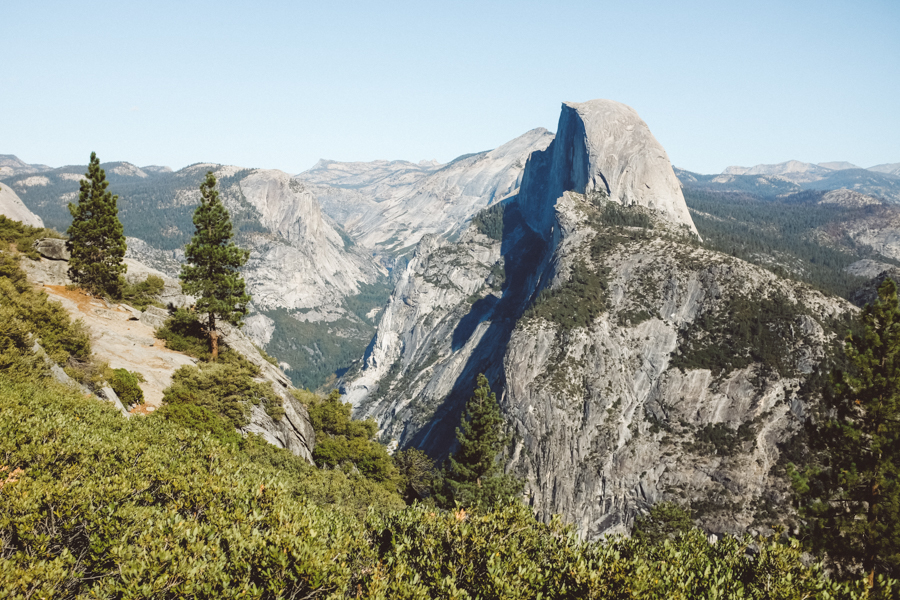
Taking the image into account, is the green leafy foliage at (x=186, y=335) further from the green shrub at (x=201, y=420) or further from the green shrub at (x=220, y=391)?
the green shrub at (x=201, y=420)

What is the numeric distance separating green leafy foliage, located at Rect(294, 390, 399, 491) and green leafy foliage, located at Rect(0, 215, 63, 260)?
29.0m

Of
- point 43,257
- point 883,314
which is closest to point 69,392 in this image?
point 43,257

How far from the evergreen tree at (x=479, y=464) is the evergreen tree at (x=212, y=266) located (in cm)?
2445

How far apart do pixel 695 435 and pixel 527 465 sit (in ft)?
126

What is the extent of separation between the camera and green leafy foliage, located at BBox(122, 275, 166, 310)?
163 feet

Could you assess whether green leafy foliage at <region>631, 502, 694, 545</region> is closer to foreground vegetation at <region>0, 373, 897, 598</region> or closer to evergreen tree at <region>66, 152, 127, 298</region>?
foreground vegetation at <region>0, 373, 897, 598</region>

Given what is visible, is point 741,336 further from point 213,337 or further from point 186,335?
point 186,335

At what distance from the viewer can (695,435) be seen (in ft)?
359

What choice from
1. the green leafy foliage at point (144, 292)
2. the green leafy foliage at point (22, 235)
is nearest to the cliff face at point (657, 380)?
the green leafy foliage at point (144, 292)

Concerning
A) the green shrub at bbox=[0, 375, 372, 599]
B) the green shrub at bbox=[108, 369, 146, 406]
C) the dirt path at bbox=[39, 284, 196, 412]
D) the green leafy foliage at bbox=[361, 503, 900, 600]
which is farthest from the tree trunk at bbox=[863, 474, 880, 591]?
the green shrub at bbox=[108, 369, 146, 406]

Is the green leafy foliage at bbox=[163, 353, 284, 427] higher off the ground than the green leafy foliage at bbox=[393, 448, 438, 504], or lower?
higher

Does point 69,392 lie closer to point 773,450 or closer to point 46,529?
point 46,529

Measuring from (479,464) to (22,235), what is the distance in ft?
167

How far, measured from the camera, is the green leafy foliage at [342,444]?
4550 centimetres
